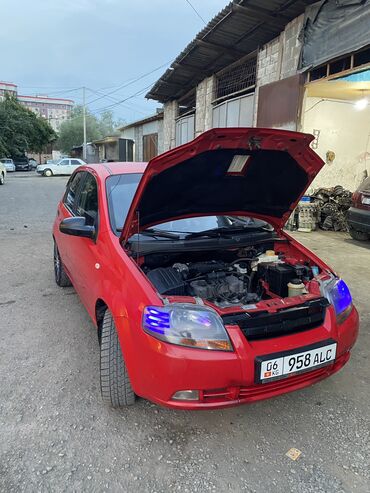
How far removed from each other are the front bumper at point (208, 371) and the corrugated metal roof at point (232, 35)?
23.0 feet

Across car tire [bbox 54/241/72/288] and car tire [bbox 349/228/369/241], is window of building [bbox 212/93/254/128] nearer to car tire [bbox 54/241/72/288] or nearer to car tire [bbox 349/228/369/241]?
car tire [bbox 349/228/369/241]

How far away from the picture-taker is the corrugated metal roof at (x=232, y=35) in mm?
7004

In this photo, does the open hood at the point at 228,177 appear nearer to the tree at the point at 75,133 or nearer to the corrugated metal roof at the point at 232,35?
the corrugated metal roof at the point at 232,35

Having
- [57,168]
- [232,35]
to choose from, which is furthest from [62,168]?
[232,35]

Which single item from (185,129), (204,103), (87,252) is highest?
(204,103)

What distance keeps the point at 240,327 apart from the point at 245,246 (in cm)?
118

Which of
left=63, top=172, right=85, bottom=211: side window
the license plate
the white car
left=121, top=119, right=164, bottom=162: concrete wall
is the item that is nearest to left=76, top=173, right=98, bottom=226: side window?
left=63, top=172, right=85, bottom=211: side window

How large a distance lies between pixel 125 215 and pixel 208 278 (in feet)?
2.60

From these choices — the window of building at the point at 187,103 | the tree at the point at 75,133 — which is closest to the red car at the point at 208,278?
the window of building at the point at 187,103

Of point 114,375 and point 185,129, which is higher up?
point 185,129

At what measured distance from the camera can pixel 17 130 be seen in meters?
36.2

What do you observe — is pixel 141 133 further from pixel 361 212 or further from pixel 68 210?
pixel 68 210

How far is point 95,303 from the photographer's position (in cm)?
261

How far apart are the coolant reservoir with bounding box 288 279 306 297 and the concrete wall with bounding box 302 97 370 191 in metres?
6.41
